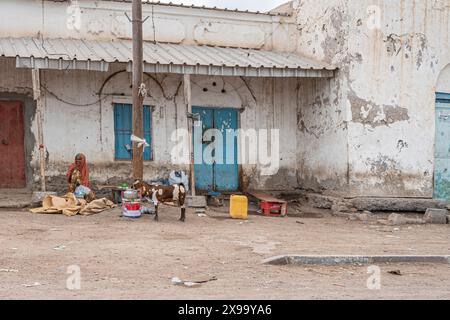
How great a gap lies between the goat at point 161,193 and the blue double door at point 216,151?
3629 millimetres

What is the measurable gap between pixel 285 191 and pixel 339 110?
9.44 feet

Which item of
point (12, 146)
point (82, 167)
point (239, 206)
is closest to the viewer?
point (239, 206)

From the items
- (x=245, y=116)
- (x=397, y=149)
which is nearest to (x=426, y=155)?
(x=397, y=149)

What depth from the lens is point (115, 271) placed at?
19.7ft

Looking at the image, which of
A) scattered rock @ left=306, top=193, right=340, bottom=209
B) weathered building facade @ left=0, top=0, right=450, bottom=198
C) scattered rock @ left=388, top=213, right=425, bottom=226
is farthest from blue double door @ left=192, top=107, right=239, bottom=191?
scattered rock @ left=388, top=213, right=425, bottom=226

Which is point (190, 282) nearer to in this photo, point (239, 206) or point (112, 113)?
→ point (239, 206)

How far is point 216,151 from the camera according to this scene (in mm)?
14141

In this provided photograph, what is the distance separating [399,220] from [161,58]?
259 inches

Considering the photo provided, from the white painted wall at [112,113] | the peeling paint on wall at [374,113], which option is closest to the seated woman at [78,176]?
the white painted wall at [112,113]

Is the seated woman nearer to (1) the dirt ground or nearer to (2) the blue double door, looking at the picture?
(1) the dirt ground

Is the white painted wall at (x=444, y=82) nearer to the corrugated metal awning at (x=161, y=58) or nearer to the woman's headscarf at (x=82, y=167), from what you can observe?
the corrugated metal awning at (x=161, y=58)

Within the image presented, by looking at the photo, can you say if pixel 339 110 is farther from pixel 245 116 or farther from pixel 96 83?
pixel 96 83

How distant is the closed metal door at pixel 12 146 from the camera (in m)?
12.4

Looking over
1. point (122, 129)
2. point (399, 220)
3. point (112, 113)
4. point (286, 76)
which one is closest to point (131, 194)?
point (122, 129)
